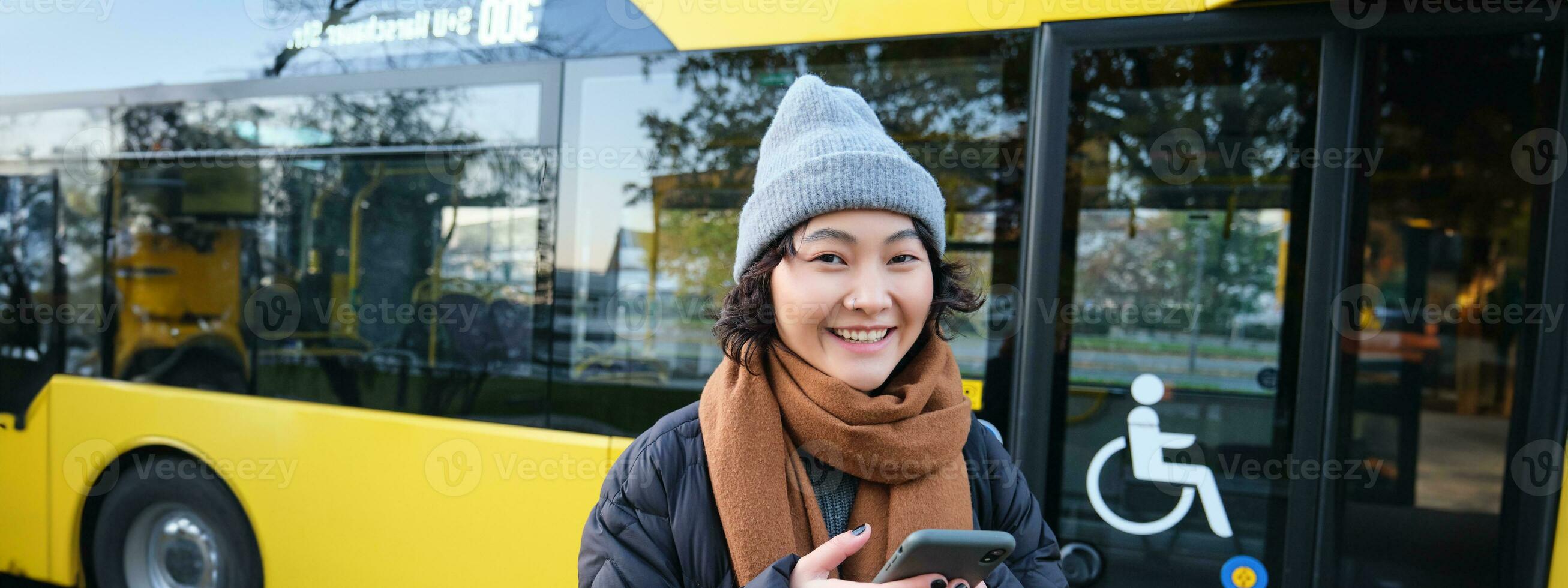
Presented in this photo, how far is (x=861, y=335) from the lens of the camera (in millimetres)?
1322

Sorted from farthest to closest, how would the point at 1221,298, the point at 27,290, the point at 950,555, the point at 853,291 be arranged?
A: the point at 27,290 < the point at 1221,298 < the point at 853,291 < the point at 950,555

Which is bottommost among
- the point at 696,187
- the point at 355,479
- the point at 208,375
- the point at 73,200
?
the point at 355,479

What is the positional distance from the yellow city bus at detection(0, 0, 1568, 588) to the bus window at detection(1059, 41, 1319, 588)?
0.01m

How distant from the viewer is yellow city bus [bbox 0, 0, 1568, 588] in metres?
2.61

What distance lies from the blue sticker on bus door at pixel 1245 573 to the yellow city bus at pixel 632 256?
0.04 ft

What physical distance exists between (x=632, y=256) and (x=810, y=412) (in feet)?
6.42

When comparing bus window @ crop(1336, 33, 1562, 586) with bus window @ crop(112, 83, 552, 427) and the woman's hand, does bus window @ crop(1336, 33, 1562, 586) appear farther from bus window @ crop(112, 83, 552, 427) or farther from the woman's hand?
bus window @ crop(112, 83, 552, 427)

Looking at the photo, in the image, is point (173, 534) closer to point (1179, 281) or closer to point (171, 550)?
point (171, 550)

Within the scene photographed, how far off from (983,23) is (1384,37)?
3.57 ft

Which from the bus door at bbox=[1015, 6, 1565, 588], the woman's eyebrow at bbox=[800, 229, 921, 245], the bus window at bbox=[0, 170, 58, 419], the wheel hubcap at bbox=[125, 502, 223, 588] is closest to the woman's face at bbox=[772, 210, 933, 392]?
the woman's eyebrow at bbox=[800, 229, 921, 245]

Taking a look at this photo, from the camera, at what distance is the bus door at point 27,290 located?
164 inches

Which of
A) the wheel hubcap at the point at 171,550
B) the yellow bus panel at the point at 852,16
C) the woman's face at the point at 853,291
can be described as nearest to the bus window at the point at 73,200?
the wheel hubcap at the point at 171,550

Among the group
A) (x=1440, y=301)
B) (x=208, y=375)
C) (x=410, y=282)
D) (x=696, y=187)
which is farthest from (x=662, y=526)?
(x=1440, y=301)

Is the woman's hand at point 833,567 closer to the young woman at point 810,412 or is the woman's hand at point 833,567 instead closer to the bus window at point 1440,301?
the young woman at point 810,412
